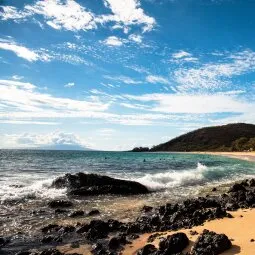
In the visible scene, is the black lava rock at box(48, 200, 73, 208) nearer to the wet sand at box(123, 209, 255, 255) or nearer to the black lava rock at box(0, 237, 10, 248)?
the black lava rock at box(0, 237, 10, 248)

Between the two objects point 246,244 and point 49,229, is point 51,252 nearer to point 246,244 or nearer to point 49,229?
point 49,229

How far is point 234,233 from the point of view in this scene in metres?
14.9

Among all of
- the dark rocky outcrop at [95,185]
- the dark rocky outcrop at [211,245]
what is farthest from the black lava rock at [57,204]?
the dark rocky outcrop at [211,245]

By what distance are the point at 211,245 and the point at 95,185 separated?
66.9ft

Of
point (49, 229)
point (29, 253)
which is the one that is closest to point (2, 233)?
point (49, 229)

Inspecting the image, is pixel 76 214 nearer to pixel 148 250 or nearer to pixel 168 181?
pixel 148 250

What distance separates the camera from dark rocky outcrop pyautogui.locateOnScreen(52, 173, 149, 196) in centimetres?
3022

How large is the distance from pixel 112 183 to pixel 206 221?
15812 millimetres

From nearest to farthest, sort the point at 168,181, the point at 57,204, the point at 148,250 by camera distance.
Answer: the point at 148,250 < the point at 57,204 < the point at 168,181

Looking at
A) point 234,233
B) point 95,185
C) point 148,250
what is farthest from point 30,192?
point 234,233

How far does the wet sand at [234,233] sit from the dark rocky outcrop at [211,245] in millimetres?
217

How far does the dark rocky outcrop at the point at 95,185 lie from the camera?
30.2 meters

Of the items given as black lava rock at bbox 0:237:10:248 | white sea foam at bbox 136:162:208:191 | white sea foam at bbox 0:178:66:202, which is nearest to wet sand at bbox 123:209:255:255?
black lava rock at bbox 0:237:10:248

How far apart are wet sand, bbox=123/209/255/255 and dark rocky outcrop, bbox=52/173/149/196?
44.1 feet
